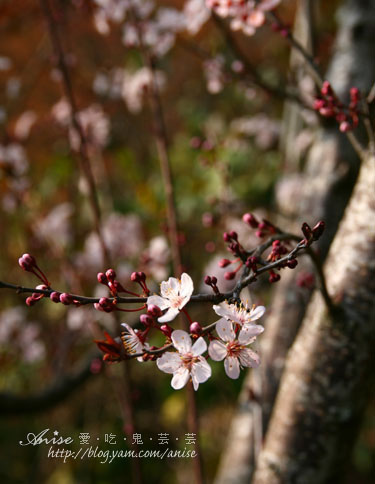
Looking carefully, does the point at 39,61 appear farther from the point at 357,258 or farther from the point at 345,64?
the point at 357,258

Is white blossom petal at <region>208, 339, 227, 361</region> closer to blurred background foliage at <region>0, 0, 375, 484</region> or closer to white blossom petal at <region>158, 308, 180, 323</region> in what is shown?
white blossom petal at <region>158, 308, 180, 323</region>

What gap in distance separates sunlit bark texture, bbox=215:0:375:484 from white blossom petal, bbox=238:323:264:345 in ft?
2.42

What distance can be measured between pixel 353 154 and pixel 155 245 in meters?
0.95

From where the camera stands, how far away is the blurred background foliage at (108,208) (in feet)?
6.93

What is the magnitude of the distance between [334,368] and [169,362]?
1.27 feet

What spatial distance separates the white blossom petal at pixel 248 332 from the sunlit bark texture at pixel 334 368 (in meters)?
0.28

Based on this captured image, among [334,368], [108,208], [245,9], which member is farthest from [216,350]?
[108,208]

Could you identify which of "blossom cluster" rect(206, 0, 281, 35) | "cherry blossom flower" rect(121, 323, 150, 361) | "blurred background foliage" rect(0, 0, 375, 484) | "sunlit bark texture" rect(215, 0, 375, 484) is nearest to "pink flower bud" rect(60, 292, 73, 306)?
"cherry blossom flower" rect(121, 323, 150, 361)

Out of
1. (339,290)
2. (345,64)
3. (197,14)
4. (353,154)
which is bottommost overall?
(339,290)

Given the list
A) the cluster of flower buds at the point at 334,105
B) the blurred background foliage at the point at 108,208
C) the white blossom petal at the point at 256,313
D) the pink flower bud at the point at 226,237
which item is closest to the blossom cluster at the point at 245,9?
the cluster of flower buds at the point at 334,105

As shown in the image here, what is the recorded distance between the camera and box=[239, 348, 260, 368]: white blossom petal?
1.77ft

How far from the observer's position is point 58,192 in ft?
12.6

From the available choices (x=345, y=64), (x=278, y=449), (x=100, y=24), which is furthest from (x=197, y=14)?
(x=278, y=449)

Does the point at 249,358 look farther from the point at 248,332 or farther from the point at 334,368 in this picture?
the point at 334,368
